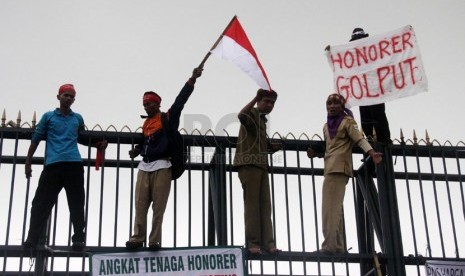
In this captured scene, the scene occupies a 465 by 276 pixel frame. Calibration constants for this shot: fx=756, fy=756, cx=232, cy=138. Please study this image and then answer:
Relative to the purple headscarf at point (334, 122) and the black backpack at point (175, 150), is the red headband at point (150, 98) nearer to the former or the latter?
the black backpack at point (175, 150)

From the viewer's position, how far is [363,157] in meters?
8.52

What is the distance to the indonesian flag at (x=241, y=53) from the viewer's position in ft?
26.3

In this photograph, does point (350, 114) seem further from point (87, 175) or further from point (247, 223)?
point (87, 175)

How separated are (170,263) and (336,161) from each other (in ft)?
6.99

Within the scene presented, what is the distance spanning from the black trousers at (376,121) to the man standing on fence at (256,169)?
3.91 feet

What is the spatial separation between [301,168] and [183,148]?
1.35 meters

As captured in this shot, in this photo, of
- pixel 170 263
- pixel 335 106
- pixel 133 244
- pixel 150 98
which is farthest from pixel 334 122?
pixel 133 244

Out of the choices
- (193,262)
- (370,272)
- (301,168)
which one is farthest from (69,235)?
(370,272)

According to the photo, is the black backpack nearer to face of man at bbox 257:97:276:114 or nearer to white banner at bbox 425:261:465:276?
face of man at bbox 257:97:276:114

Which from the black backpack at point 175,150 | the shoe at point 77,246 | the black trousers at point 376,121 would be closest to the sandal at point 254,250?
the black backpack at point 175,150

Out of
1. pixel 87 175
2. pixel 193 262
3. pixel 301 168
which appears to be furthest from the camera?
pixel 301 168

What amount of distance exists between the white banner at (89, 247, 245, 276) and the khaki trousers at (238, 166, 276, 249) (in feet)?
1.32

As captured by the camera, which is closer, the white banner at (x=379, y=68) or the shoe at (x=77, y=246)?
the shoe at (x=77, y=246)

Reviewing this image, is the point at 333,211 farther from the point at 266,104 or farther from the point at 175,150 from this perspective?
the point at 175,150
